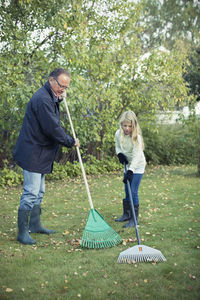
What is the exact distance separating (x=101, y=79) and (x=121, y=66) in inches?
37.2

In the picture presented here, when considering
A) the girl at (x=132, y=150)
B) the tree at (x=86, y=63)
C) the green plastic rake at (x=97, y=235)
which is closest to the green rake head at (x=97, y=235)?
the green plastic rake at (x=97, y=235)

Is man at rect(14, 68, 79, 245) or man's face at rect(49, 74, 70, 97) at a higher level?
man's face at rect(49, 74, 70, 97)

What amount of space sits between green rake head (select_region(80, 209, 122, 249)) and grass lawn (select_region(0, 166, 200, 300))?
0.30 ft

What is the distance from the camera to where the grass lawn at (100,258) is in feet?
9.69

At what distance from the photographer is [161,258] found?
3.59 metres

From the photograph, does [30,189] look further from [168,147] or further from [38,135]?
[168,147]

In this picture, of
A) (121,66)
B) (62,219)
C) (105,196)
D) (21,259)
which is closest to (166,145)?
(121,66)

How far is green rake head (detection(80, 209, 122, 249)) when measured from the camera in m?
4.00

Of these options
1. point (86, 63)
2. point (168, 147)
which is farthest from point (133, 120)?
point (168, 147)

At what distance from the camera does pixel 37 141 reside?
4062 mm

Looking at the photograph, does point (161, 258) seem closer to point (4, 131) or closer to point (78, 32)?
point (78, 32)

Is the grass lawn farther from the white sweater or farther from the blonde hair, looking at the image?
the blonde hair

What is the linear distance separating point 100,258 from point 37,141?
153 cm

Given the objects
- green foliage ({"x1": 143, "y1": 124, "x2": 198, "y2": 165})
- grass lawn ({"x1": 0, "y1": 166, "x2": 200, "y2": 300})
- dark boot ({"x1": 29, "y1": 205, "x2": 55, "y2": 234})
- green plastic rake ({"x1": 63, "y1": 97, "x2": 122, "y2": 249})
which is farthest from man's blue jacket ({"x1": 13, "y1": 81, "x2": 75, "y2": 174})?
green foliage ({"x1": 143, "y1": 124, "x2": 198, "y2": 165})
